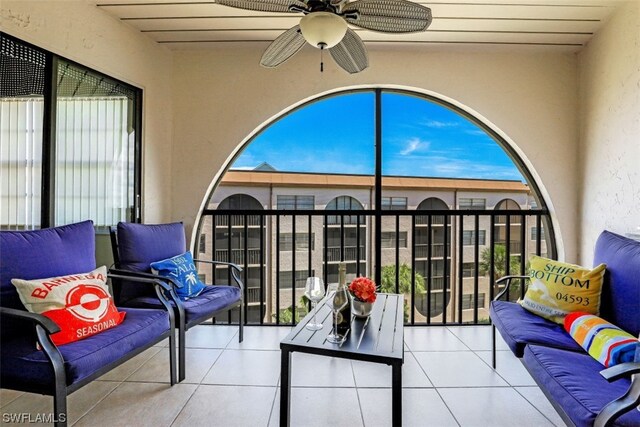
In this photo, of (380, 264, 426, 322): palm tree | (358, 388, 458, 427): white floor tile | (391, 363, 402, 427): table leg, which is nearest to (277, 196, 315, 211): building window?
(380, 264, 426, 322): palm tree

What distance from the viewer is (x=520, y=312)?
2.14 m

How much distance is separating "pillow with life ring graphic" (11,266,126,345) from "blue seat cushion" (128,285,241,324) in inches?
18.3

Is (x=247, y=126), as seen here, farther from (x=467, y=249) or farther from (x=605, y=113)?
(x=605, y=113)

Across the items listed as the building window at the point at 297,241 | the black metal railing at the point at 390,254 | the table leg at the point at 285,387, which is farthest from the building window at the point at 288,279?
the table leg at the point at 285,387

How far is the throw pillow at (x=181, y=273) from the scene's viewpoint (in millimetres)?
2436

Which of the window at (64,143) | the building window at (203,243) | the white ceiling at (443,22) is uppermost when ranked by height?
the white ceiling at (443,22)

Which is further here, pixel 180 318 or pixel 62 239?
pixel 180 318

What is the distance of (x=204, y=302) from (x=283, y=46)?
5.70ft

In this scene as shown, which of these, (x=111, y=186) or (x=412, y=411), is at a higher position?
(x=111, y=186)

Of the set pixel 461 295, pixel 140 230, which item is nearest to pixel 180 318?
pixel 140 230

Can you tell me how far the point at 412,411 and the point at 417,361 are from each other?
62 cm

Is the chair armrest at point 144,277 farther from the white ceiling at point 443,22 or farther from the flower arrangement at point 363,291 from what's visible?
the white ceiling at point 443,22

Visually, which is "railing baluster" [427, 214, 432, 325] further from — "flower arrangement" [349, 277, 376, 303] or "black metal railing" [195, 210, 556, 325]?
"flower arrangement" [349, 277, 376, 303]

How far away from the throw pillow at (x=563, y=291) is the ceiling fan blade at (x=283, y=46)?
2069 mm
